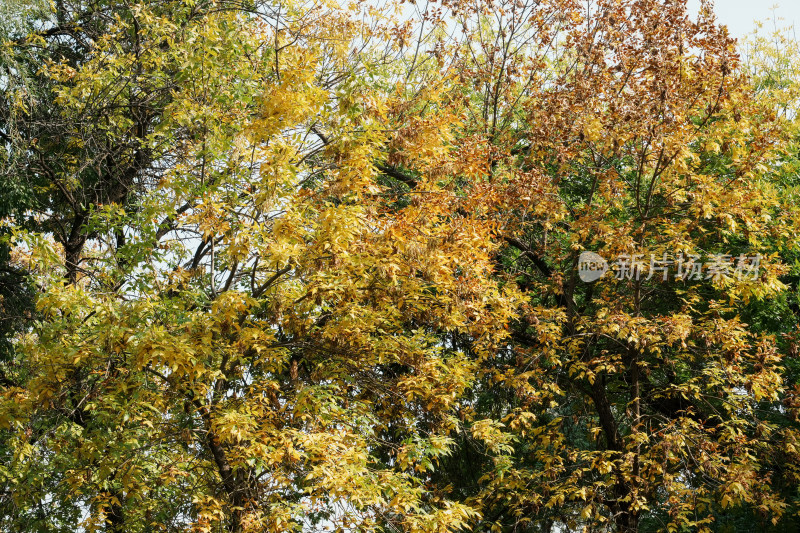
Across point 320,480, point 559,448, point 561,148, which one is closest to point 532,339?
point 559,448

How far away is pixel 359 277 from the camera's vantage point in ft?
26.1

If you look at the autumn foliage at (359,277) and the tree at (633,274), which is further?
the tree at (633,274)

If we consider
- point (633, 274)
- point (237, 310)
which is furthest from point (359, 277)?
point (633, 274)

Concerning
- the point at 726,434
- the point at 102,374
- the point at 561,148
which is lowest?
the point at 102,374

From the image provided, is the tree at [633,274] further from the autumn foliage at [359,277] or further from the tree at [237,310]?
the tree at [237,310]

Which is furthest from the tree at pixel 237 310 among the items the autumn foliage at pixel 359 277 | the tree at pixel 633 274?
the tree at pixel 633 274

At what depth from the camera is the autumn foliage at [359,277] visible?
688 cm

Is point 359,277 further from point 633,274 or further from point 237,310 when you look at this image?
point 633,274

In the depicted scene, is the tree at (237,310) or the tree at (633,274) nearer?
the tree at (237,310)

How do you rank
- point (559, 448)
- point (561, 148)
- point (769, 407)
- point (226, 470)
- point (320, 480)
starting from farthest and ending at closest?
point (769, 407)
point (559, 448)
point (561, 148)
point (226, 470)
point (320, 480)

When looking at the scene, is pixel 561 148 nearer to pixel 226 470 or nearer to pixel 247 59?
pixel 247 59

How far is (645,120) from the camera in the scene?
8.22 m

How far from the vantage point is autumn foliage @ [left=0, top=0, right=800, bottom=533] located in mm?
6883

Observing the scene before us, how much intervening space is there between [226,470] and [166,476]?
721mm
